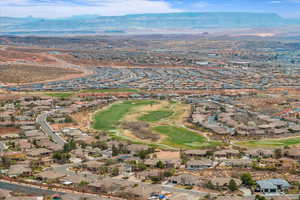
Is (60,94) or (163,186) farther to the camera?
(60,94)

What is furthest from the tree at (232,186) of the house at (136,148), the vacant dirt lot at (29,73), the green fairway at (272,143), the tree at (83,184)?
the vacant dirt lot at (29,73)

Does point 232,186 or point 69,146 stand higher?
point 69,146

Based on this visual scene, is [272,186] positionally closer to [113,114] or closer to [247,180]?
[247,180]

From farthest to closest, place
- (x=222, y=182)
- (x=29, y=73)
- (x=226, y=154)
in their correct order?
(x=29, y=73) < (x=226, y=154) < (x=222, y=182)

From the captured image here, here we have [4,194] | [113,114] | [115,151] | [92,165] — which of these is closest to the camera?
[4,194]

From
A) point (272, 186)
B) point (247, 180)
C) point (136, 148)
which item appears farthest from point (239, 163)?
point (136, 148)

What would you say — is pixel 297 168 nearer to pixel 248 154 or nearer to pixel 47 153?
pixel 248 154
